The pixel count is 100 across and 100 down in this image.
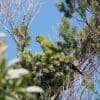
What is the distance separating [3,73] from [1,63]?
0.08 ft

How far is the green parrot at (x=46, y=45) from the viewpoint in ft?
24.7

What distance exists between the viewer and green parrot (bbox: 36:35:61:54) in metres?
7.52

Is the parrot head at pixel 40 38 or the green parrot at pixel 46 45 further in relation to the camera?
the parrot head at pixel 40 38

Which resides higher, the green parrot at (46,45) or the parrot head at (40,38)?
the parrot head at (40,38)

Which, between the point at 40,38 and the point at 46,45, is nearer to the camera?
the point at 46,45

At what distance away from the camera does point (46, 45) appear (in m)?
7.52

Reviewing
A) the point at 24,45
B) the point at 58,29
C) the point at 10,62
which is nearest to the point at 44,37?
the point at 58,29

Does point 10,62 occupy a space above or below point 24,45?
below

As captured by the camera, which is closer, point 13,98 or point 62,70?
point 13,98

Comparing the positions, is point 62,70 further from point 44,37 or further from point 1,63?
point 1,63

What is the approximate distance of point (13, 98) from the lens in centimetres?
98

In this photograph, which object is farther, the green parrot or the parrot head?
the parrot head

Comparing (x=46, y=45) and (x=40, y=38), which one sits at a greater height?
(x=40, y=38)

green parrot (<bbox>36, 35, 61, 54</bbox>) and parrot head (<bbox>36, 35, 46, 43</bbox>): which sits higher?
parrot head (<bbox>36, 35, 46, 43</bbox>)
